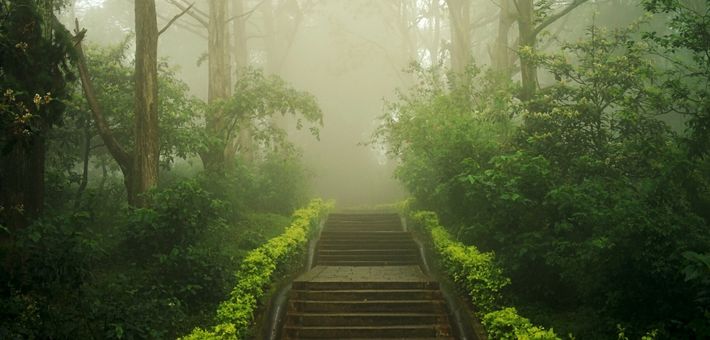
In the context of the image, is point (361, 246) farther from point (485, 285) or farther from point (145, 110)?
point (145, 110)

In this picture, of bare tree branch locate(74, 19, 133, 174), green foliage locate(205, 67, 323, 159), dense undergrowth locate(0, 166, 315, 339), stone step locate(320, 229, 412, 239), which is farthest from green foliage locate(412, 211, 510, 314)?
bare tree branch locate(74, 19, 133, 174)

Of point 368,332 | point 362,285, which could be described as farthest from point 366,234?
point 368,332

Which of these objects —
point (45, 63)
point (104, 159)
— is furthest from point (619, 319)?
point (104, 159)

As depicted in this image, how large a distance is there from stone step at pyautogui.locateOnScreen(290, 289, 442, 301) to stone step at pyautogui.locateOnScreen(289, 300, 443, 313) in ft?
0.87

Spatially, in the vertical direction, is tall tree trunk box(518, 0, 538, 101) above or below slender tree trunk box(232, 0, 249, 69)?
below

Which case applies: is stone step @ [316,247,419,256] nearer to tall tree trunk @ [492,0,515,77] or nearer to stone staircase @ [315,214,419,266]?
stone staircase @ [315,214,419,266]

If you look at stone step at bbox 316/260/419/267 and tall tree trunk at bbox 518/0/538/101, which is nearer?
tall tree trunk at bbox 518/0/538/101

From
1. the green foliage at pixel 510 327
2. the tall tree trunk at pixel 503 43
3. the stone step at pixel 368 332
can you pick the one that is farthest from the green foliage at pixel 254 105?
the green foliage at pixel 510 327

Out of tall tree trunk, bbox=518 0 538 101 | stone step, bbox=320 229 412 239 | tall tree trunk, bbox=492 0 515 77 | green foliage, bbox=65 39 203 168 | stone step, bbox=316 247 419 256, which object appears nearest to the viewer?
tall tree trunk, bbox=518 0 538 101

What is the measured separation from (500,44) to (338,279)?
8543 millimetres

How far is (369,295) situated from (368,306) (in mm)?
389

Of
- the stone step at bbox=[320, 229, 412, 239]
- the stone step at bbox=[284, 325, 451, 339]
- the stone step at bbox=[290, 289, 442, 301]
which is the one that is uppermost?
the stone step at bbox=[320, 229, 412, 239]

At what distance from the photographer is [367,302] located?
10594mm

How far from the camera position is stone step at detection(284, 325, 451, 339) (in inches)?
376
